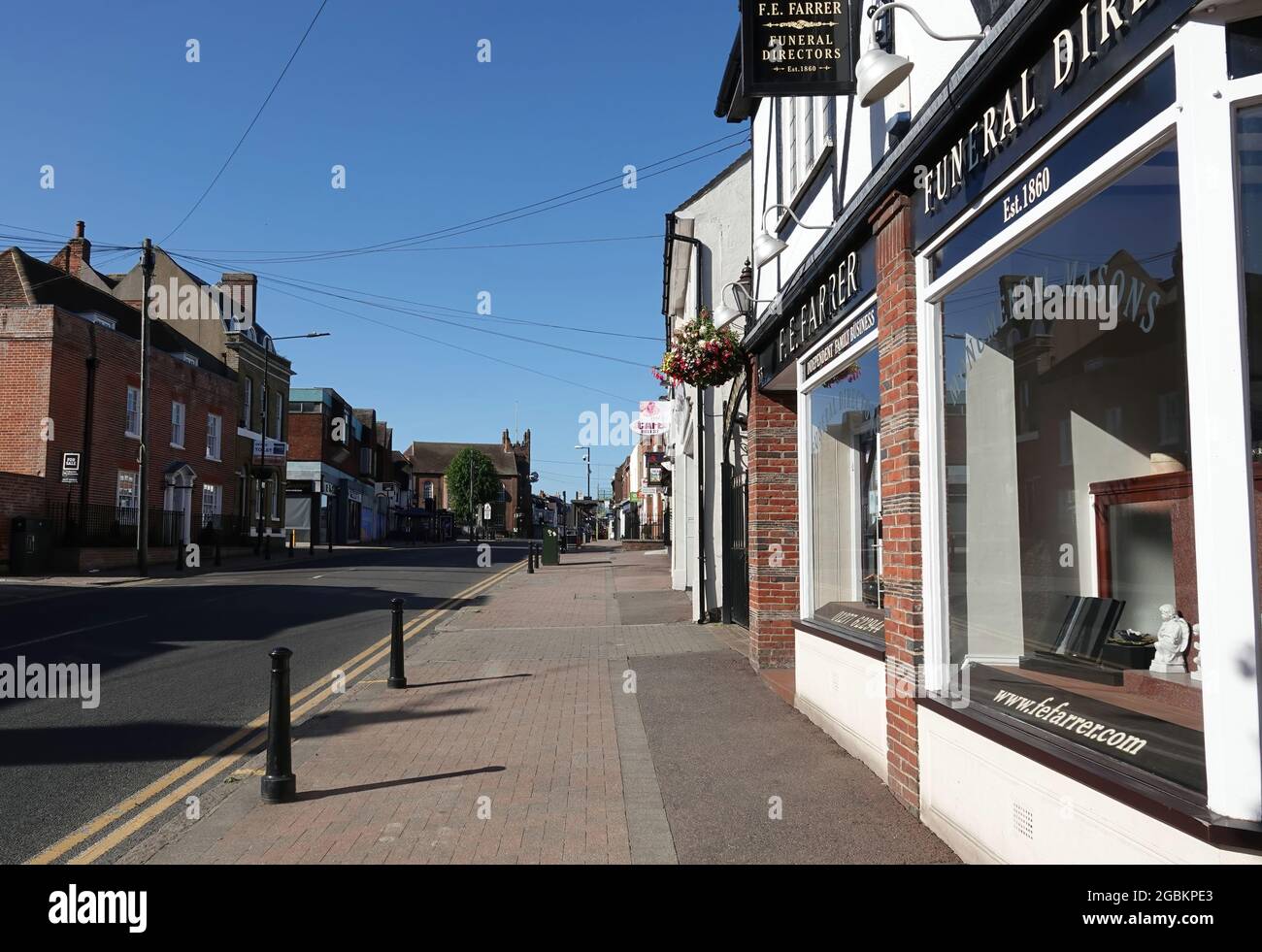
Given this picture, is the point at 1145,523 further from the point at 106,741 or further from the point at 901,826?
the point at 106,741

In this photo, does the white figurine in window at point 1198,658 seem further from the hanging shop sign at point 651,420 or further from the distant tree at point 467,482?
the distant tree at point 467,482

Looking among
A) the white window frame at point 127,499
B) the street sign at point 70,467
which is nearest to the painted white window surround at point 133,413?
the white window frame at point 127,499

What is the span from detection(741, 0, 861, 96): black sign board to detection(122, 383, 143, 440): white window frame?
29564mm

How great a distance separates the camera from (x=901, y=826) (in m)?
5.05

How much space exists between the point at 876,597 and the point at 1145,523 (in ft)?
9.52

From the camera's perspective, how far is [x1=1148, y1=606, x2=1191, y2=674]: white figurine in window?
3.89 meters

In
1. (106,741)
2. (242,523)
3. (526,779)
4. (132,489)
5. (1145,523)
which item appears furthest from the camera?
(242,523)

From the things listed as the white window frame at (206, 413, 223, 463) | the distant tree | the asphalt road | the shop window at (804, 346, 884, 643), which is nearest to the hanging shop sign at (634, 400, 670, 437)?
the asphalt road

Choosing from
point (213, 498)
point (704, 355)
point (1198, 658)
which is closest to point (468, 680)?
point (704, 355)

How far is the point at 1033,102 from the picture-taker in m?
4.02

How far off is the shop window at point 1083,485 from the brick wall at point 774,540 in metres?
4.49

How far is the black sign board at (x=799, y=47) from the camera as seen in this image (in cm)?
661

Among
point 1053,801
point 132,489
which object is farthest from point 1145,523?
point 132,489
